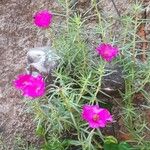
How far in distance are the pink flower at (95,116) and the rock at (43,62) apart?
0.95 feet

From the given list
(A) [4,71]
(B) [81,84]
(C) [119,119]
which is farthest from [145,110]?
(A) [4,71]

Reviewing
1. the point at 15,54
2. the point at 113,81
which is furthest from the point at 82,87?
the point at 15,54

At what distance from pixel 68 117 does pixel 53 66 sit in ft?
0.80

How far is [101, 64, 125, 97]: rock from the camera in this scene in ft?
7.29

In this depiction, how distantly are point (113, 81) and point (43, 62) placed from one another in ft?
1.05

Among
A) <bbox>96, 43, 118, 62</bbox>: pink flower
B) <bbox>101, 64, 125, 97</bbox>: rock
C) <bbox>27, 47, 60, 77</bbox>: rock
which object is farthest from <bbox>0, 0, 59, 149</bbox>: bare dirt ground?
<bbox>96, 43, 118, 62</bbox>: pink flower

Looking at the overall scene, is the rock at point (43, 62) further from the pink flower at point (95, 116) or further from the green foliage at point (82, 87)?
the pink flower at point (95, 116)

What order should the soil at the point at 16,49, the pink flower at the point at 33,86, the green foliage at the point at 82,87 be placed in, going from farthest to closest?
the soil at the point at 16,49 < the green foliage at the point at 82,87 < the pink flower at the point at 33,86

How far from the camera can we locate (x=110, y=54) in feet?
6.68

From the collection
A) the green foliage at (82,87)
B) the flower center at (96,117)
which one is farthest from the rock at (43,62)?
the flower center at (96,117)

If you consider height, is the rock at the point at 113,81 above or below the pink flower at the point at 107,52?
below

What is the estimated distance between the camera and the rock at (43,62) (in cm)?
222

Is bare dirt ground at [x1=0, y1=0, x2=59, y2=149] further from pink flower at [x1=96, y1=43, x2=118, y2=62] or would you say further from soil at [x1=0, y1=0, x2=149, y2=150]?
pink flower at [x1=96, y1=43, x2=118, y2=62]

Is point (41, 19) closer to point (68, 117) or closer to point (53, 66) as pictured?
point (53, 66)
